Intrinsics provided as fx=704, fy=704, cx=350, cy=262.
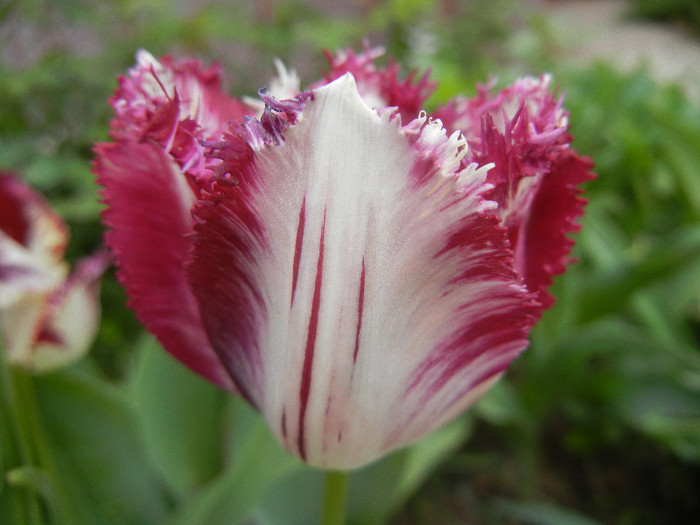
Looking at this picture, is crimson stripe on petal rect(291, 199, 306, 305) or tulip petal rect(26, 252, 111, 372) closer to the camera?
crimson stripe on petal rect(291, 199, 306, 305)

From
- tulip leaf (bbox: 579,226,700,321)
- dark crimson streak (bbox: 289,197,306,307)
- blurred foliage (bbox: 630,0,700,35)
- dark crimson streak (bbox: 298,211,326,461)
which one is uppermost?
blurred foliage (bbox: 630,0,700,35)

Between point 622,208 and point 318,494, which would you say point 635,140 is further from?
point 318,494

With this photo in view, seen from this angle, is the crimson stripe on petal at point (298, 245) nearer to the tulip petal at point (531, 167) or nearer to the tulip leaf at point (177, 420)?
the tulip petal at point (531, 167)

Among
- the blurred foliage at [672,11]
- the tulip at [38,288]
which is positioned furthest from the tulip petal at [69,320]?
the blurred foliage at [672,11]

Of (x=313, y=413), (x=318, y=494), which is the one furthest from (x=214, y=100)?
(x=318, y=494)

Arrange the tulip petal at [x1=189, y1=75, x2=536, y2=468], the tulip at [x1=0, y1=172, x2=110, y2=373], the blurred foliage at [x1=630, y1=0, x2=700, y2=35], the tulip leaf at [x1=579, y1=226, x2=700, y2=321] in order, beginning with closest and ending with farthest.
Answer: the tulip petal at [x1=189, y1=75, x2=536, y2=468] → the tulip at [x1=0, y1=172, x2=110, y2=373] → the tulip leaf at [x1=579, y1=226, x2=700, y2=321] → the blurred foliage at [x1=630, y1=0, x2=700, y2=35]

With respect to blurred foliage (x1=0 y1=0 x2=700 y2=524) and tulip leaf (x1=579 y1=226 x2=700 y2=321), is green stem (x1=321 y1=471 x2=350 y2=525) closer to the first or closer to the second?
blurred foliage (x1=0 y1=0 x2=700 y2=524)

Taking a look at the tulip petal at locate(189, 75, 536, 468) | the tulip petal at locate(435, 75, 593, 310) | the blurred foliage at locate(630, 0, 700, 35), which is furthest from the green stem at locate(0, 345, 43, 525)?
the blurred foliage at locate(630, 0, 700, 35)
